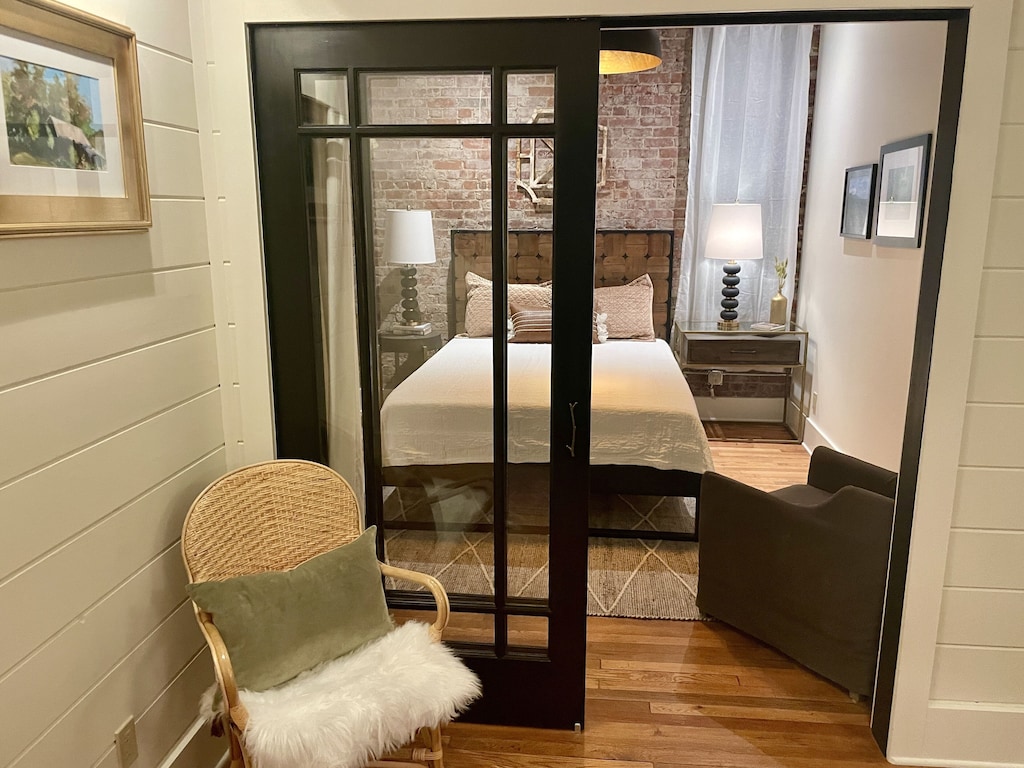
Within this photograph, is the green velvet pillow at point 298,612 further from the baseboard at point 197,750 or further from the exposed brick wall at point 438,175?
the exposed brick wall at point 438,175

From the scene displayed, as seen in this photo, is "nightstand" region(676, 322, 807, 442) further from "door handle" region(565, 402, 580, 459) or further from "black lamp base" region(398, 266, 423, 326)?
"black lamp base" region(398, 266, 423, 326)

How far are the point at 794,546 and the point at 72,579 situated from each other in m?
2.14

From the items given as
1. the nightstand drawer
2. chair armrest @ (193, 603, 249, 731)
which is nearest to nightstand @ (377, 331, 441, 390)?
chair armrest @ (193, 603, 249, 731)

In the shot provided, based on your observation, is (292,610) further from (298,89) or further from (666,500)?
(666,500)

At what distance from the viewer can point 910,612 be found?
88.1 inches

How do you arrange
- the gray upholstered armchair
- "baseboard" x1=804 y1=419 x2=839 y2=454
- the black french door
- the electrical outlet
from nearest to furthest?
the electrical outlet → the black french door → the gray upholstered armchair → "baseboard" x1=804 y1=419 x2=839 y2=454

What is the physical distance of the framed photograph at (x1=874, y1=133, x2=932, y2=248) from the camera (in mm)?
3336

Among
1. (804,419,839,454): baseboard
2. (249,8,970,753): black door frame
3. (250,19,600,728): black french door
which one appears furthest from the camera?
(804,419,839,454): baseboard

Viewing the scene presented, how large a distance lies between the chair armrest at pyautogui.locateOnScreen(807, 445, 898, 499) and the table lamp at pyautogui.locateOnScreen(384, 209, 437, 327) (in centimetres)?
181

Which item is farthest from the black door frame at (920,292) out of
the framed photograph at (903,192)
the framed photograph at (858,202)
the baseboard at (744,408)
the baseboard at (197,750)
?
the baseboard at (744,408)

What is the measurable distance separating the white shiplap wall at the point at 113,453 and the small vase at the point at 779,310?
4.14 m

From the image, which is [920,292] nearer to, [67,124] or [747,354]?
[67,124]

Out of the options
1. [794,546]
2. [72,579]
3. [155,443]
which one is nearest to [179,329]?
[155,443]

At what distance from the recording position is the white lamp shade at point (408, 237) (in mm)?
2168
